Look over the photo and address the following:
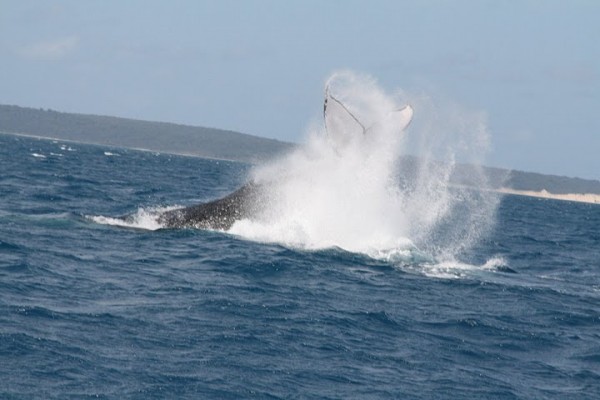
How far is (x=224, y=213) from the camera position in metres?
20.1

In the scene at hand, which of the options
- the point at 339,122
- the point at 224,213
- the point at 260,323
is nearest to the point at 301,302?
the point at 260,323

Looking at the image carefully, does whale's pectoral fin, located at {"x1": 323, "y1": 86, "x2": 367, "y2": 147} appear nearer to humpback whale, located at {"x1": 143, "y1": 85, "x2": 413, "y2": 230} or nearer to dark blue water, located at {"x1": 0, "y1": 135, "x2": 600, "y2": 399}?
humpback whale, located at {"x1": 143, "y1": 85, "x2": 413, "y2": 230}

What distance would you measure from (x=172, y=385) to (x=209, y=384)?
36cm

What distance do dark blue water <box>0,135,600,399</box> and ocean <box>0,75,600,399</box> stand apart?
0.11 feet

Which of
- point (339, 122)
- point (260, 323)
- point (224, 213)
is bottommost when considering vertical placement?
point (260, 323)

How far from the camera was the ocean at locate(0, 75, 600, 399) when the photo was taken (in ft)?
33.6

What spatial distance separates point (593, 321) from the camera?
1588 cm

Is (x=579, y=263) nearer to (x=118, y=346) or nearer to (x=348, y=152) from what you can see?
(x=348, y=152)

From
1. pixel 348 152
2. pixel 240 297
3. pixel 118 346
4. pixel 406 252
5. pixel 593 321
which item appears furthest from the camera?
pixel 406 252

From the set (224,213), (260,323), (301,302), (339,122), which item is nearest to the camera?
(260,323)

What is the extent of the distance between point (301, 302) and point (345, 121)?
3.96 metres

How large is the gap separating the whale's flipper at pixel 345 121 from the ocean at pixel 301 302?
0.04 metres

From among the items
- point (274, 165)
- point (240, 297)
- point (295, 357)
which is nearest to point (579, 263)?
point (274, 165)

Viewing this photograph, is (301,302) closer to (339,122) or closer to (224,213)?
(339,122)
